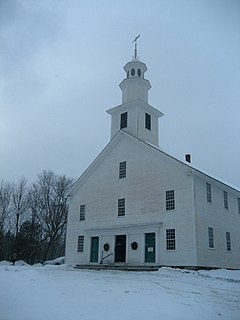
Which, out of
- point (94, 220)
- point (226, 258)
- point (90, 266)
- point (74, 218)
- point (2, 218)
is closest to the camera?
point (226, 258)

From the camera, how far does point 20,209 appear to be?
5353 centimetres

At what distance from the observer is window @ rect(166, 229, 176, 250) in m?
21.9

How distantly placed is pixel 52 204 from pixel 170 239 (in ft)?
110

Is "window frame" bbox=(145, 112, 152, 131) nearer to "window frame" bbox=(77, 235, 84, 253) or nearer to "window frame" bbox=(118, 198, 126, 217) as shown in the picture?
"window frame" bbox=(118, 198, 126, 217)

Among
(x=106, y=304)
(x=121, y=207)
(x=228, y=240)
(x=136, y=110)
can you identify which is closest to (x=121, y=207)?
(x=121, y=207)

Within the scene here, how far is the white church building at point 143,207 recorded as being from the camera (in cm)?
2194

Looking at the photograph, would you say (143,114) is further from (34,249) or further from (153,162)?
(34,249)

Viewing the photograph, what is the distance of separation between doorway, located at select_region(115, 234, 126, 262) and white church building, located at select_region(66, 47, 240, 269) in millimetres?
70

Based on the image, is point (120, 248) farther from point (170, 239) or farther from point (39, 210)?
point (39, 210)

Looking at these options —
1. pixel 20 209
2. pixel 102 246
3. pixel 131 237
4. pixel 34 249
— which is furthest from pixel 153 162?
pixel 20 209

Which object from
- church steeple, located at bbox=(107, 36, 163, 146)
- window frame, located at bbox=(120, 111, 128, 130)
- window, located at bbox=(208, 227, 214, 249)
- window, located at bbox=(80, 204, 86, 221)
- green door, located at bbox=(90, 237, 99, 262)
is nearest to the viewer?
window, located at bbox=(208, 227, 214, 249)

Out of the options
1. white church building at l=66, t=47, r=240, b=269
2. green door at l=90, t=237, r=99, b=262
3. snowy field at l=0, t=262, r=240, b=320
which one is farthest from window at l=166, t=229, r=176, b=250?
snowy field at l=0, t=262, r=240, b=320

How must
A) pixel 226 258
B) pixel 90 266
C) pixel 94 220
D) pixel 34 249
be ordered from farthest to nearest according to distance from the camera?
pixel 34 249, pixel 94 220, pixel 90 266, pixel 226 258

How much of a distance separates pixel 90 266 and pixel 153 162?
29.6 feet
